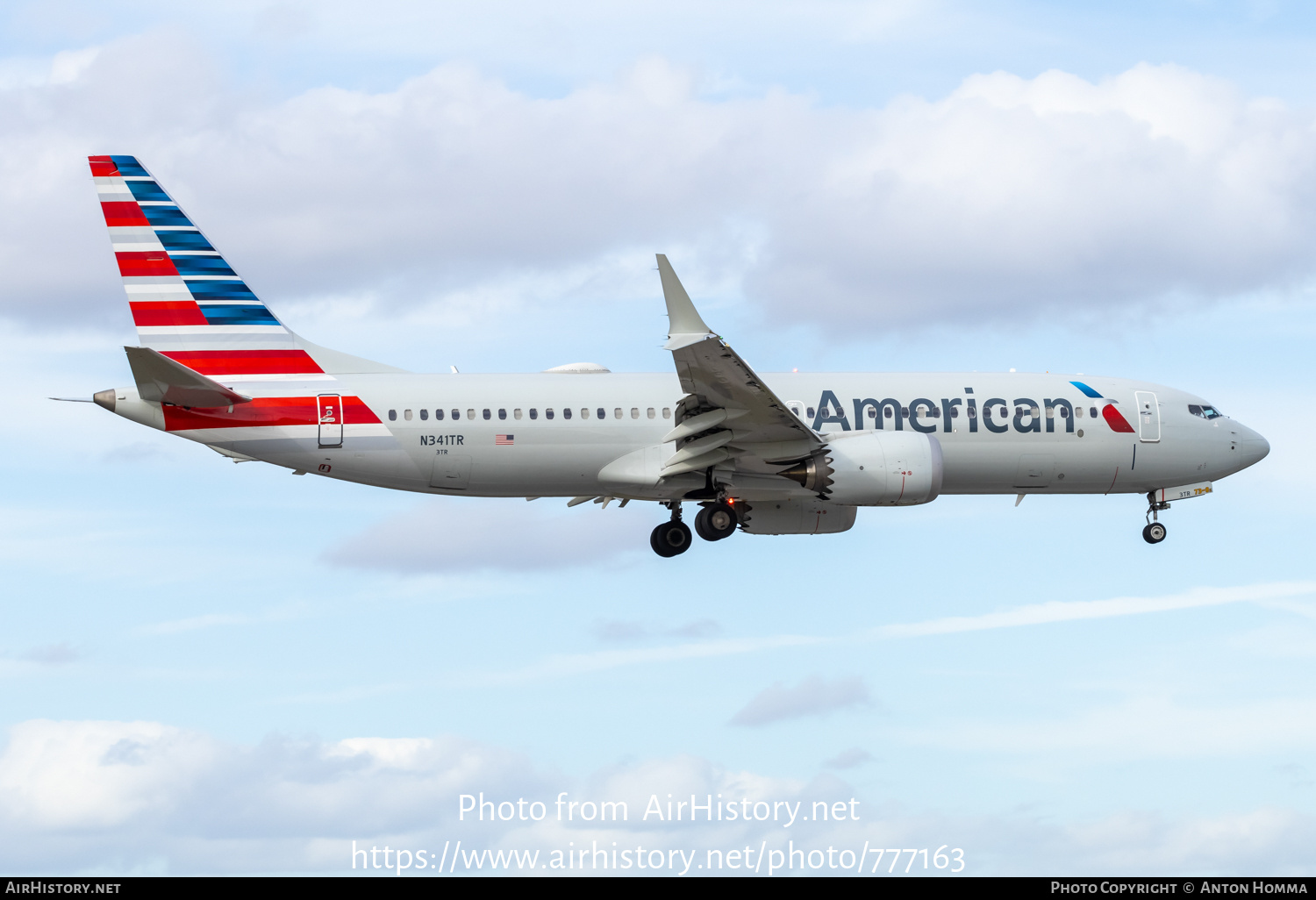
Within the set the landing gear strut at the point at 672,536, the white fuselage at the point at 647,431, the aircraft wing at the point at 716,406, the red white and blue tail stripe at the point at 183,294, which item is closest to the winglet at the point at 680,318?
the aircraft wing at the point at 716,406

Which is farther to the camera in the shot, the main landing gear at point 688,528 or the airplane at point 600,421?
the main landing gear at point 688,528

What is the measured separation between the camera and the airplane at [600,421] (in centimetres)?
3478

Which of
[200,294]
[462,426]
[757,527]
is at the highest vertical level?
[200,294]

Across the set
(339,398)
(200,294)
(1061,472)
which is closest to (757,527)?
(1061,472)

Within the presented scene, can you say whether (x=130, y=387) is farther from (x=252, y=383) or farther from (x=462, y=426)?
(x=462, y=426)

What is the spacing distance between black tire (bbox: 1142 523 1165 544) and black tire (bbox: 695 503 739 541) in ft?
37.9

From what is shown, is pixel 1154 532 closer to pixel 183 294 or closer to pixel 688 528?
pixel 688 528

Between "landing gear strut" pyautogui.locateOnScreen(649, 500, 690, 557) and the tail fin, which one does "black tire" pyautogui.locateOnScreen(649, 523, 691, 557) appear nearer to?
"landing gear strut" pyautogui.locateOnScreen(649, 500, 690, 557)

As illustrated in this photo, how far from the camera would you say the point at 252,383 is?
1410 inches

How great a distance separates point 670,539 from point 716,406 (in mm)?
5162

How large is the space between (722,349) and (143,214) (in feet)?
50.5

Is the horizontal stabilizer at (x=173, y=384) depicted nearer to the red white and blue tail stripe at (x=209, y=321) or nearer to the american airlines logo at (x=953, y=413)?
Answer: the red white and blue tail stripe at (x=209, y=321)

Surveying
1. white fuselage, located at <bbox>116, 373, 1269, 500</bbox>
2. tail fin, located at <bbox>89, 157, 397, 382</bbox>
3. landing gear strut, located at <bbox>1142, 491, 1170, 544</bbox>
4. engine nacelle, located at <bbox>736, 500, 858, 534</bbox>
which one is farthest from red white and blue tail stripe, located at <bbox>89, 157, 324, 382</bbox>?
landing gear strut, located at <bbox>1142, 491, 1170, 544</bbox>

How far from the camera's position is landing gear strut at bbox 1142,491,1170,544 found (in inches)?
1567
